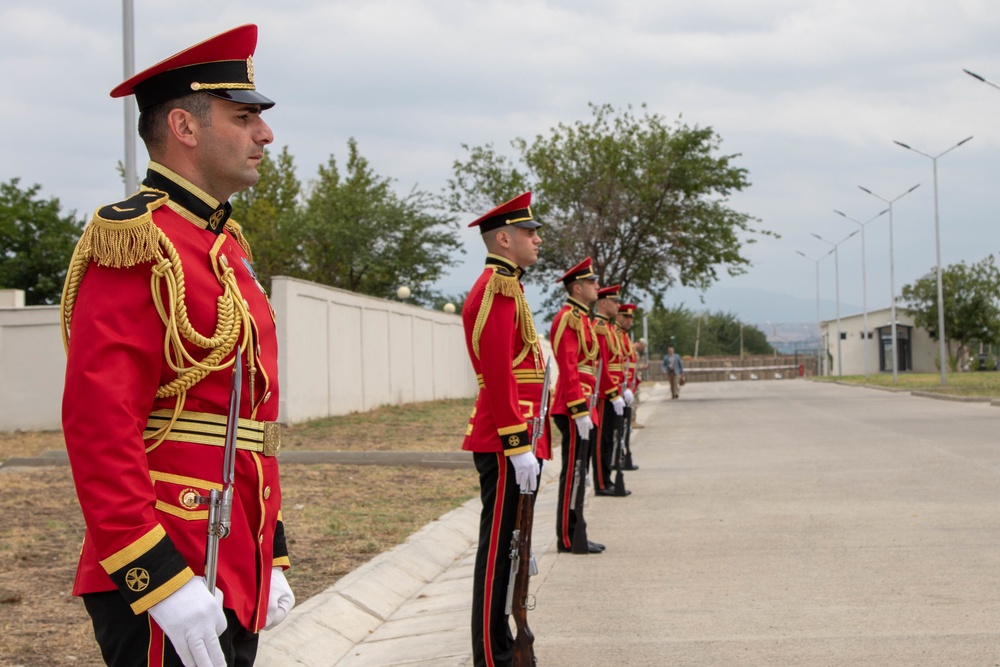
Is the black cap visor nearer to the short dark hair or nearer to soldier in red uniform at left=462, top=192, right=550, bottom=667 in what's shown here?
the short dark hair

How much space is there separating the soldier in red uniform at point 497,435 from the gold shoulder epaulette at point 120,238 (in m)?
2.72

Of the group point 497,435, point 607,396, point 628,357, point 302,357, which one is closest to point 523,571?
point 497,435

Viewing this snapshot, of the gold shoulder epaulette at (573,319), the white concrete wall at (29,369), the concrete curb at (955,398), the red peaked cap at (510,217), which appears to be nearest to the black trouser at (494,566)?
the red peaked cap at (510,217)

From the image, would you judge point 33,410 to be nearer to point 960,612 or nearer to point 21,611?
point 21,611

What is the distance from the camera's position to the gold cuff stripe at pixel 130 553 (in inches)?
101

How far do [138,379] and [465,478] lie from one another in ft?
37.0

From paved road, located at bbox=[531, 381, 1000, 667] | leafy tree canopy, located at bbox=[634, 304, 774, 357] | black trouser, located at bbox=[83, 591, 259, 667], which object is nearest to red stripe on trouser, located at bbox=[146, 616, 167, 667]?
black trouser, located at bbox=[83, 591, 259, 667]

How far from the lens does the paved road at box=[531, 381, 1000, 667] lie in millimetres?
6113

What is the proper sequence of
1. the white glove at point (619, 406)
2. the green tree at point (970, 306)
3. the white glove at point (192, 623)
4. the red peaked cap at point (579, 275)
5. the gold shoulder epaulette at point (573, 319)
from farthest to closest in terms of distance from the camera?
1. the green tree at point (970, 306)
2. the white glove at point (619, 406)
3. the red peaked cap at point (579, 275)
4. the gold shoulder epaulette at point (573, 319)
5. the white glove at point (192, 623)

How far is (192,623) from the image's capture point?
2555 mm

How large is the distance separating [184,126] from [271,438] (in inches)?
31.0

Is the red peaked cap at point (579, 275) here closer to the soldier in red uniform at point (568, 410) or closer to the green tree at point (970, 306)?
the soldier in red uniform at point (568, 410)

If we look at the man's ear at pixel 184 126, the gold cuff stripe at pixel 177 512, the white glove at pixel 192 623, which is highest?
the man's ear at pixel 184 126

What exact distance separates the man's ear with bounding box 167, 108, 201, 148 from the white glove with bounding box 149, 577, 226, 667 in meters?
1.06
